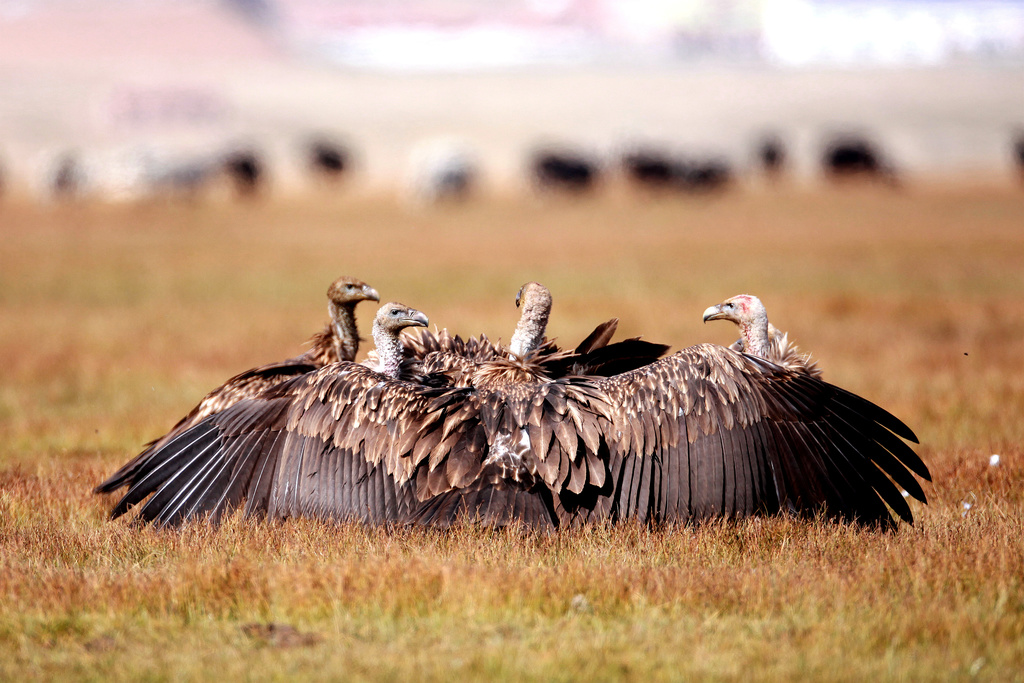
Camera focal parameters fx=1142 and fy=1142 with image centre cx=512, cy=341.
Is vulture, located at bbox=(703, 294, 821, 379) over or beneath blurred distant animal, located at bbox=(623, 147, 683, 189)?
beneath

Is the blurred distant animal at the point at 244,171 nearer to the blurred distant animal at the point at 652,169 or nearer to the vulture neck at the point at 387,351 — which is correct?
the blurred distant animal at the point at 652,169

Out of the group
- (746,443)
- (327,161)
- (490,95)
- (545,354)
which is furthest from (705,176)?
(490,95)

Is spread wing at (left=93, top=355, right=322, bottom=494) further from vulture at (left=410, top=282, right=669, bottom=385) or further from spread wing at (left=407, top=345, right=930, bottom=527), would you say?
spread wing at (left=407, top=345, right=930, bottom=527)

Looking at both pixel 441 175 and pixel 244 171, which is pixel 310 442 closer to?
pixel 441 175

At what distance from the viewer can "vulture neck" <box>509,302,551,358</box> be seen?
7352 millimetres

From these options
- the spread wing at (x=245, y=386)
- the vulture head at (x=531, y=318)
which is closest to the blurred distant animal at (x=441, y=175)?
the spread wing at (x=245, y=386)

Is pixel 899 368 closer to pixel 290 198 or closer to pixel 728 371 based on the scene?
pixel 728 371

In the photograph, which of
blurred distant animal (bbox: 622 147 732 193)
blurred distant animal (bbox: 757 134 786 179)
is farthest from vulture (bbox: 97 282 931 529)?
blurred distant animal (bbox: 757 134 786 179)

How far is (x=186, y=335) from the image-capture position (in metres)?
16.0

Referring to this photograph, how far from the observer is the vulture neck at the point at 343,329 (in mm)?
8734

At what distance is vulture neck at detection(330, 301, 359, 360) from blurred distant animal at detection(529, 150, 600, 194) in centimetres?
4102

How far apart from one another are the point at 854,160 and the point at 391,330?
164 feet

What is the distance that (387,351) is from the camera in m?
7.55

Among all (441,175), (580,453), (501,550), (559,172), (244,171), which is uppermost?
(559,172)
